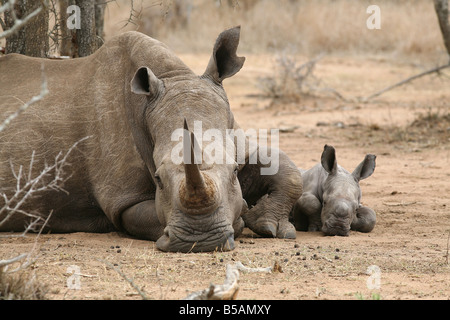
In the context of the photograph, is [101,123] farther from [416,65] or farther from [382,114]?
[416,65]

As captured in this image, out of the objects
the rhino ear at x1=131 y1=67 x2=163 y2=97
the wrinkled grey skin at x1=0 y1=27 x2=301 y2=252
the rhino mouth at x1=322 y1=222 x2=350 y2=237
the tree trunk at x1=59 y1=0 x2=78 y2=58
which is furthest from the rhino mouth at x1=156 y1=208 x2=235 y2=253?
the tree trunk at x1=59 y1=0 x2=78 y2=58

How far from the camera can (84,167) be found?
7602 mm

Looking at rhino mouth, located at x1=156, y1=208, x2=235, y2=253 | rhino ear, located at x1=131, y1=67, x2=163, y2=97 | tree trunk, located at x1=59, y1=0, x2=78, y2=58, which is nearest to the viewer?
rhino mouth, located at x1=156, y1=208, x2=235, y2=253

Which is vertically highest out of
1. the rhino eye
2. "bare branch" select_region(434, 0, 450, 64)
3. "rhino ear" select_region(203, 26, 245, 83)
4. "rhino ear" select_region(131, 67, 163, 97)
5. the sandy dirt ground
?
"bare branch" select_region(434, 0, 450, 64)

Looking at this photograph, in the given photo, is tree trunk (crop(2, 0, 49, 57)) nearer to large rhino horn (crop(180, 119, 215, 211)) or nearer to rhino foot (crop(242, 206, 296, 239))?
rhino foot (crop(242, 206, 296, 239))

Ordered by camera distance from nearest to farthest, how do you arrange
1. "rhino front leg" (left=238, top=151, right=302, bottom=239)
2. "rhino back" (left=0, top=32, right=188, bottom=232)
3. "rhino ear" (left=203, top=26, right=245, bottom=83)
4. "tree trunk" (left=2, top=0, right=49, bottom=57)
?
"rhino ear" (left=203, top=26, right=245, bottom=83) → "rhino back" (left=0, top=32, right=188, bottom=232) → "rhino front leg" (left=238, top=151, right=302, bottom=239) → "tree trunk" (left=2, top=0, right=49, bottom=57)

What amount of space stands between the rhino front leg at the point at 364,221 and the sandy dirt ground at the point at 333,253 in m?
0.09

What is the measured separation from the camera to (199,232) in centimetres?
623

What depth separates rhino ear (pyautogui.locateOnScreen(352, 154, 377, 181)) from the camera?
323 inches

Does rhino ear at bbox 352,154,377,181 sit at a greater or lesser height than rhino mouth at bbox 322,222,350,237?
greater

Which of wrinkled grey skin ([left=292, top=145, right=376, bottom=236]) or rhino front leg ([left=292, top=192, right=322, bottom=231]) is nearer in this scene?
wrinkled grey skin ([left=292, top=145, right=376, bottom=236])

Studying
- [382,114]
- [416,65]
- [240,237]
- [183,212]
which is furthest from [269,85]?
[183,212]

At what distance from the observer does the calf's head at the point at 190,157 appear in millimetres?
6051
